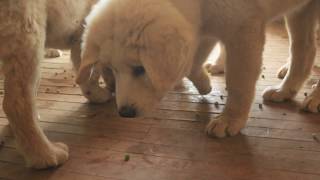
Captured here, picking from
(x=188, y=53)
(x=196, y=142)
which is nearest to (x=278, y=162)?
(x=196, y=142)

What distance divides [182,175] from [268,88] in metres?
1.01

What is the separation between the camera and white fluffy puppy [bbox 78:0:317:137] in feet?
5.19

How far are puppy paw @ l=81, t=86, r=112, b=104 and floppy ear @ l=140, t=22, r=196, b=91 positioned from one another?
3.06 ft

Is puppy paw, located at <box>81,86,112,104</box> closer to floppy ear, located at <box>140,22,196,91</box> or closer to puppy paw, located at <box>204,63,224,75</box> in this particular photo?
puppy paw, located at <box>204,63,224,75</box>

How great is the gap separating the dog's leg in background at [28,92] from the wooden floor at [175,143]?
8 cm

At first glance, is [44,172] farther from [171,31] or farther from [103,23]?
[171,31]

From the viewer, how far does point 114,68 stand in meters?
1.72

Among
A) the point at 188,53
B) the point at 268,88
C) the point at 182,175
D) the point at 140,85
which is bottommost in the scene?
the point at 182,175

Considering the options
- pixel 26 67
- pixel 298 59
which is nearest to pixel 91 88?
pixel 26 67

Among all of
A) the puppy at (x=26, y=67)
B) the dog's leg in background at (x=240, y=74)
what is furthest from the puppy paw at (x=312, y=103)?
the puppy at (x=26, y=67)

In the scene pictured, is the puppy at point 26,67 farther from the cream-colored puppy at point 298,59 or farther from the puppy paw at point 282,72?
the puppy paw at point 282,72

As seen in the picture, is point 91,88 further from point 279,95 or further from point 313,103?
point 313,103

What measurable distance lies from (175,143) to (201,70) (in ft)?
1.84

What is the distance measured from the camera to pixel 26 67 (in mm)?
1690
